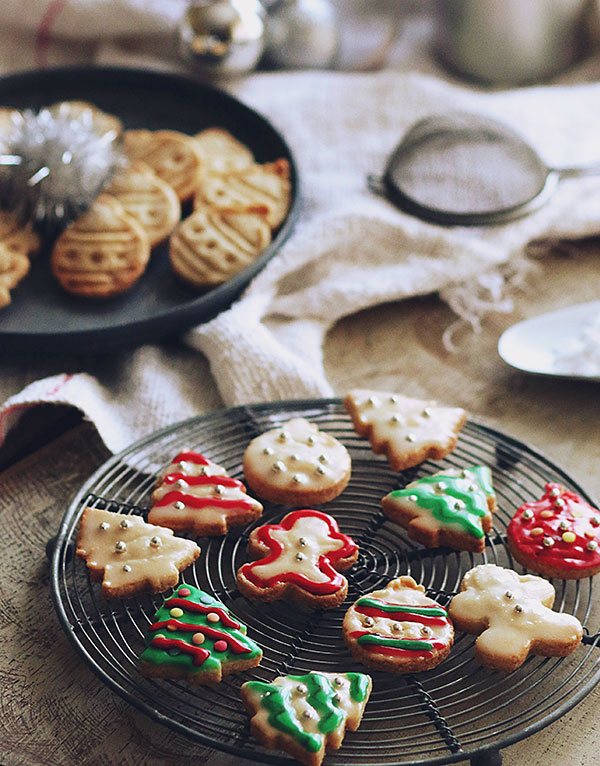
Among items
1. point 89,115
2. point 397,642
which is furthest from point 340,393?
point 89,115

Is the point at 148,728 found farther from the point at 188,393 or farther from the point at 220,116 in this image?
the point at 220,116

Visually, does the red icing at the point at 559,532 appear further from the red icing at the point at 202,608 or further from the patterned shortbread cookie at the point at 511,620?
the red icing at the point at 202,608

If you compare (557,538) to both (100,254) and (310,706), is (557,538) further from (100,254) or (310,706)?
(100,254)

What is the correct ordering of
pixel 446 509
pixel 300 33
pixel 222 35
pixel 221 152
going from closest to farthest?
pixel 446 509 → pixel 221 152 → pixel 222 35 → pixel 300 33

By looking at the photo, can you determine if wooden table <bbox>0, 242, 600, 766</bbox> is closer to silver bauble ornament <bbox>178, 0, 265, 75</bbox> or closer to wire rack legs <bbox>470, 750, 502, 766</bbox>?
wire rack legs <bbox>470, 750, 502, 766</bbox>

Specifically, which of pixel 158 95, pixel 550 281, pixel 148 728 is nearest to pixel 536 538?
pixel 148 728

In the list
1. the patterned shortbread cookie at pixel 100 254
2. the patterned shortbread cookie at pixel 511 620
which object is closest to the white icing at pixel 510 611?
the patterned shortbread cookie at pixel 511 620

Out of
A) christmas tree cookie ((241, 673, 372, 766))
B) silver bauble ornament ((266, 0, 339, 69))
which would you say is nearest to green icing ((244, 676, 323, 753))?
christmas tree cookie ((241, 673, 372, 766))
